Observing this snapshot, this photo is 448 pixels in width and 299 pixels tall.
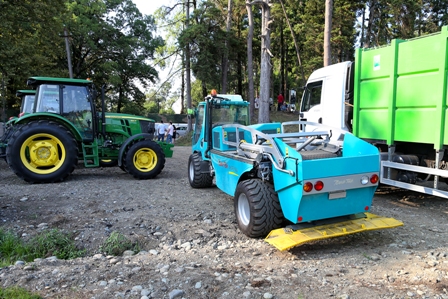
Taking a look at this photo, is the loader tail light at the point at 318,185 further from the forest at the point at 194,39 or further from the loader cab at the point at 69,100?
the forest at the point at 194,39

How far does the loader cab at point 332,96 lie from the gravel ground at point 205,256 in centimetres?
211

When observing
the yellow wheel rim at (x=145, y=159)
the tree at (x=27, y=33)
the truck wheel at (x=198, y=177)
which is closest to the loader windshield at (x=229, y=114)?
the truck wheel at (x=198, y=177)

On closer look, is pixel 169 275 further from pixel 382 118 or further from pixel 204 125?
pixel 382 118

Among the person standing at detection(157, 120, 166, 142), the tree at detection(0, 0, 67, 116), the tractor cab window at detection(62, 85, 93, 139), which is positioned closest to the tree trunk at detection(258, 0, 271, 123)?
the person standing at detection(157, 120, 166, 142)

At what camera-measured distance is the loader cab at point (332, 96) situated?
25.3 feet

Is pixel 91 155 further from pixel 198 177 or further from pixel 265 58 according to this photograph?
pixel 265 58

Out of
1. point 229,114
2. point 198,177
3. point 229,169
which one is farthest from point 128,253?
point 229,114

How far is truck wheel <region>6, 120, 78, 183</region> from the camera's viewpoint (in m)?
7.90

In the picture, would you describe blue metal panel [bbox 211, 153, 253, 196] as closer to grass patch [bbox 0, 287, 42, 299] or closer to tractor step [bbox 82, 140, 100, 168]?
grass patch [bbox 0, 287, 42, 299]

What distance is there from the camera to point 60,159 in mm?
8328

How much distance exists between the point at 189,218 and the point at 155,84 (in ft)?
91.8

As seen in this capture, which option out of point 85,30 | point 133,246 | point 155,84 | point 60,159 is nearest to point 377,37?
point 155,84

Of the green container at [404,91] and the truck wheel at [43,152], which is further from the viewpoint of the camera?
the truck wheel at [43,152]

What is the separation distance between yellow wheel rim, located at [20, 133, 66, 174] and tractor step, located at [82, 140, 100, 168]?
61 centimetres
